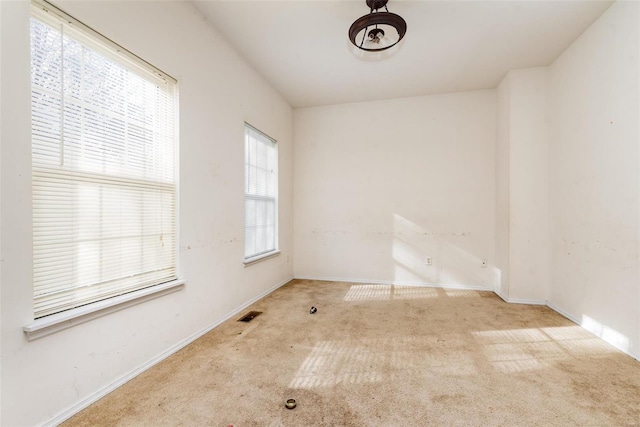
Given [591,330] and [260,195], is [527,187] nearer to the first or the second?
[591,330]

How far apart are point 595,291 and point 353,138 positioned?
11.2 feet

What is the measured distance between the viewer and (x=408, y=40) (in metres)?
2.86

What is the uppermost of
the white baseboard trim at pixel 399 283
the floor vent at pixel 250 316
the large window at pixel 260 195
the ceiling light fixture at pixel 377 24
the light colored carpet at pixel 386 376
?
the ceiling light fixture at pixel 377 24

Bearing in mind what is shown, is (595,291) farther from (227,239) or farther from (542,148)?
(227,239)

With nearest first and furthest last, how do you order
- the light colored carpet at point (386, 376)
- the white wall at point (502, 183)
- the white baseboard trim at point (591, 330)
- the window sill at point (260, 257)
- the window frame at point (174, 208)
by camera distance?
the window frame at point (174, 208), the light colored carpet at point (386, 376), the white baseboard trim at point (591, 330), the window sill at point (260, 257), the white wall at point (502, 183)

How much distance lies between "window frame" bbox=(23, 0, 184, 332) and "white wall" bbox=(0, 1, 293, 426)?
0.04 metres

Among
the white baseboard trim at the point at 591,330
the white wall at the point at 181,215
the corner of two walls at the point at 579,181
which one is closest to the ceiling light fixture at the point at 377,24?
the white wall at the point at 181,215

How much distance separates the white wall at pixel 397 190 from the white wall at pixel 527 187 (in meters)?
0.52

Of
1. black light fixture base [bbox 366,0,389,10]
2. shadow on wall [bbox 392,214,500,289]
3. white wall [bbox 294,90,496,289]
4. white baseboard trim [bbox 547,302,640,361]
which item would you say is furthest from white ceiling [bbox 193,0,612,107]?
white baseboard trim [bbox 547,302,640,361]

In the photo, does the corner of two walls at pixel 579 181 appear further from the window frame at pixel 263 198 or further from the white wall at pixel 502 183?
the window frame at pixel 263 198

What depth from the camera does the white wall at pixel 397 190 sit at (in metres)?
4.07

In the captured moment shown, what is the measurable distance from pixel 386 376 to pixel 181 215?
1980 mm

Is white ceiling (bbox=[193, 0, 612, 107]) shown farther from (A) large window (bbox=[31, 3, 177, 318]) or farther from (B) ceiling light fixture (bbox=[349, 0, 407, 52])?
(A) large window (bbox=[31, 3, 177, 318])

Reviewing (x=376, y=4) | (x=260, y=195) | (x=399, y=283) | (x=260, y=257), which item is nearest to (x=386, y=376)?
(x=260, y=257)
